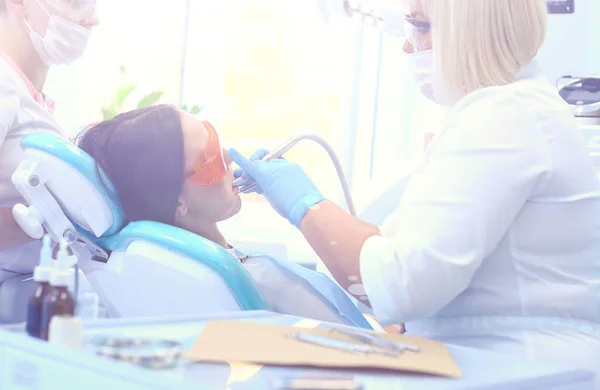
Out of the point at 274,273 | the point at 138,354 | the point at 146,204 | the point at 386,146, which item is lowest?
the point at 386,146

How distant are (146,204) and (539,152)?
3.13 feet

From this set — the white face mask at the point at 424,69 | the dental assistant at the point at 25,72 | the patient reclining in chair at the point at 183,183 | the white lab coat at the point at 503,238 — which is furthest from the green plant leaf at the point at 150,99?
the white lab coat at the point at 503,238

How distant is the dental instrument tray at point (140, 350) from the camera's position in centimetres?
89

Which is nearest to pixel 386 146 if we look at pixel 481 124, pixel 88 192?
pixel 88 192

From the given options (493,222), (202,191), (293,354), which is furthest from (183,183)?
(293,354)

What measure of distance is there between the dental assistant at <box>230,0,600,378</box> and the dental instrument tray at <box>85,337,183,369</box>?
0.47 meters

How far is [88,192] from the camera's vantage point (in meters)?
1.77

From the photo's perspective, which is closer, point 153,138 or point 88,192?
point 88,192

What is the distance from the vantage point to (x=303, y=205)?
155cm

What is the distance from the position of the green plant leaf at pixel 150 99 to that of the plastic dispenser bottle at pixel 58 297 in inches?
131

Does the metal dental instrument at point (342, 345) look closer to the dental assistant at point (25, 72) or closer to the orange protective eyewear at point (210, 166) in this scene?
the orange protective eyewear at point (210, 166)

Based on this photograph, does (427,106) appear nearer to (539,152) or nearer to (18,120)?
(18,120)

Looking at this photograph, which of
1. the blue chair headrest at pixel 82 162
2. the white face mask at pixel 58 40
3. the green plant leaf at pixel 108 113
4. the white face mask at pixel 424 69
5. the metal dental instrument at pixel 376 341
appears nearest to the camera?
the metal dental instrument at pixel 376 341

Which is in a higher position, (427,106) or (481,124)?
(481,124)
